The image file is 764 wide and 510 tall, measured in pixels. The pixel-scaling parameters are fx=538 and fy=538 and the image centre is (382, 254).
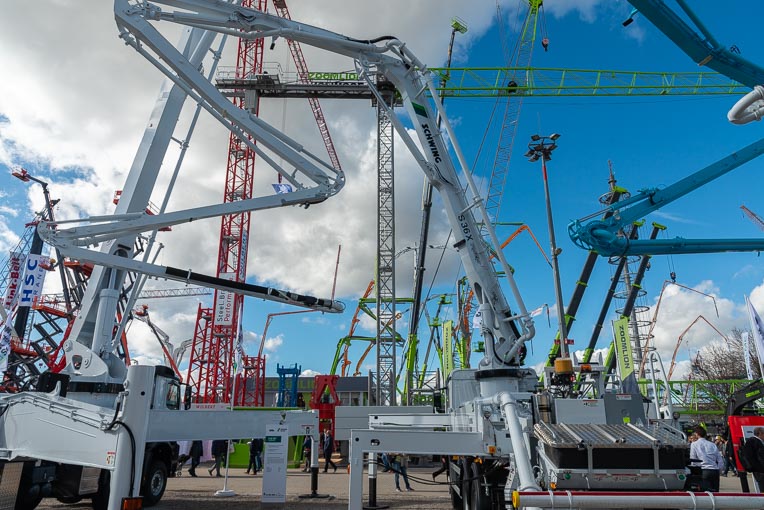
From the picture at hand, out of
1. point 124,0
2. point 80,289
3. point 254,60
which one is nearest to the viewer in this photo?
point 124,0

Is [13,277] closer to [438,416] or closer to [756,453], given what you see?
[438,416]

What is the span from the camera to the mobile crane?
16.0 ft

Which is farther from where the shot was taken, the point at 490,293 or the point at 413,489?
the point at 413,489

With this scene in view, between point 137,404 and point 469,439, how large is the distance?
449 cm

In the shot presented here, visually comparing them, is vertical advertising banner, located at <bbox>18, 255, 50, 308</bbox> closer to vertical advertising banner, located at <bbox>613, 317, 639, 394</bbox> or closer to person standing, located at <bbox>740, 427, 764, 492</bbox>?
vertical advertising banner, located at <bbox>613, 317, 639, 394</bbox>

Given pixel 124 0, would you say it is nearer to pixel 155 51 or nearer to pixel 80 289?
pixel 155 51

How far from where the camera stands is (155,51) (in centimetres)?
1120

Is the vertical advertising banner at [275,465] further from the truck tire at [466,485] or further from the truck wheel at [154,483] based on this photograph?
the truck tire at [466,485]

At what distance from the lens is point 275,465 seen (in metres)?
11.2

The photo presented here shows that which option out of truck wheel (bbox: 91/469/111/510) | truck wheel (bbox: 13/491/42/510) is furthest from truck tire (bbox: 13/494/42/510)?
truck wheel (bbox: 91/469/111/510)

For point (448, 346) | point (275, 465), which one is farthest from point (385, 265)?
point (275, 465)

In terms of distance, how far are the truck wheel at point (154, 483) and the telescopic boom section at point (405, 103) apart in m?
7.21

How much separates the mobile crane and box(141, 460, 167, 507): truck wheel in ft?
5.12

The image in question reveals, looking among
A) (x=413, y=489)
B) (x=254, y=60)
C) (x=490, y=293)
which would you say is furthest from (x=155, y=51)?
(x=254, y=60)
